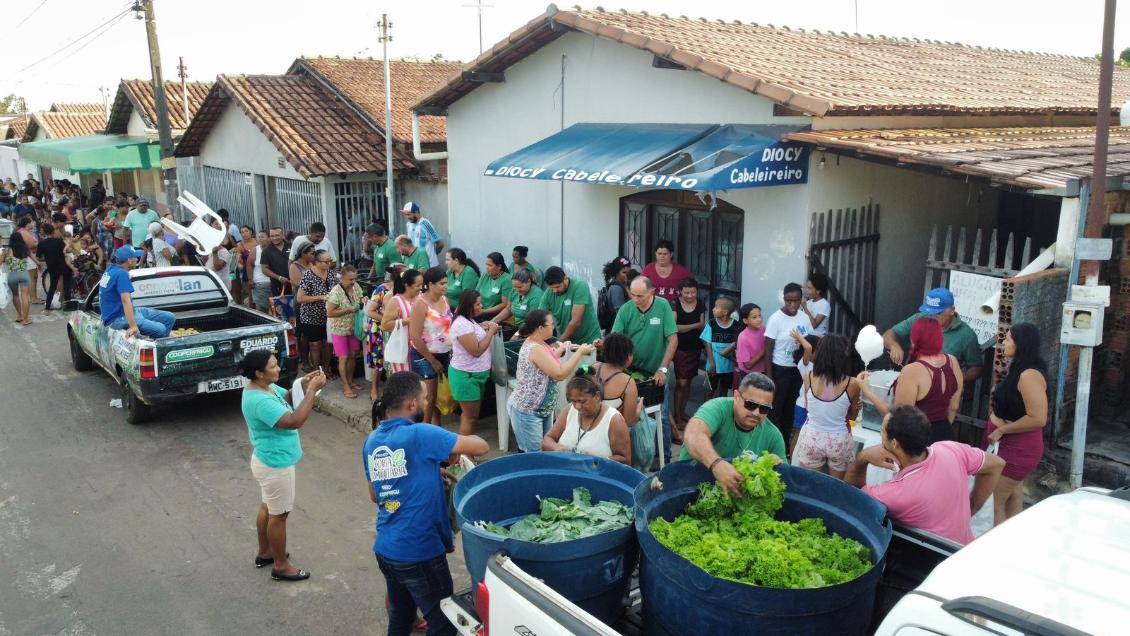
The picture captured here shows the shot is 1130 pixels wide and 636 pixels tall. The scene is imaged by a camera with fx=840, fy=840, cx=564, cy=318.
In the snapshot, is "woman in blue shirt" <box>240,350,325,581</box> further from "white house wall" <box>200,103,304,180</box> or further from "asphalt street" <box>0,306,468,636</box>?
"white house wall" <box>200,103,304,180</box>

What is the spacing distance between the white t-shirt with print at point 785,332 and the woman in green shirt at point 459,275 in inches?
156

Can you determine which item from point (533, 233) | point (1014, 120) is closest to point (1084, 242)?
point (1014, 120)

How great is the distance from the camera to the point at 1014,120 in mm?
10555

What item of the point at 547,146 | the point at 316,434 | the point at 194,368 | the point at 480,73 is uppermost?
the point at 480,73

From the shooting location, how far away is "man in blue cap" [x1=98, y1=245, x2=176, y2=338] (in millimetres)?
9109

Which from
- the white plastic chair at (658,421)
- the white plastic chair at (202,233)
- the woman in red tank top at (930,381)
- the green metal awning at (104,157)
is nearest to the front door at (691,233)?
the white plastic chair at (658,421)

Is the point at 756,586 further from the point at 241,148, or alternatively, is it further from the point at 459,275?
the point at 241,148

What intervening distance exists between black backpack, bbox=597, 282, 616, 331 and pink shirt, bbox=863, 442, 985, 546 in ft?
16.4

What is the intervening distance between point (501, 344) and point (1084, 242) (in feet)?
15.4

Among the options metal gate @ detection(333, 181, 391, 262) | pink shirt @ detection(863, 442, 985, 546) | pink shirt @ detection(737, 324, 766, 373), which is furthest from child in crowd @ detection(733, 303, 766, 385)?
metal gate @ detection(333, 181, 391, 262)

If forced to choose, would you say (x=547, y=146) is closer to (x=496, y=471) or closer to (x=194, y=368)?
(x=194, y=368)

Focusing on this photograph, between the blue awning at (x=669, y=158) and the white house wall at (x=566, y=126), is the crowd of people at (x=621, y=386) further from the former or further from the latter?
the blue awning at (x=669, y=158)

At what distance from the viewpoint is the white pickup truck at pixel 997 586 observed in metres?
2.37

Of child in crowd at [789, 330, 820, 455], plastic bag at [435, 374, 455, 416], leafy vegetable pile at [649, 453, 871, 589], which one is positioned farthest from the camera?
plastic bag at [435, 374, 455, 416]
